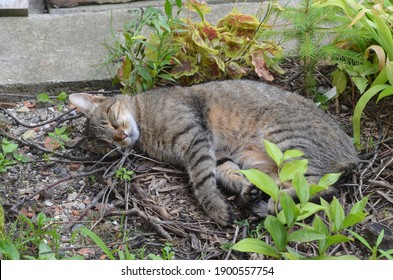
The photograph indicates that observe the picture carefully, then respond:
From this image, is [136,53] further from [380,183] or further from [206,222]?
[380,183]

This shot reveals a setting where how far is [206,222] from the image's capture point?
15.5 feet

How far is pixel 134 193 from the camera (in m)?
4.93

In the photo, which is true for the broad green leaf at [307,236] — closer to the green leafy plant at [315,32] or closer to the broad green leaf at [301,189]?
the broad green leaf at [301,189]

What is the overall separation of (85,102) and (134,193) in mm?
999

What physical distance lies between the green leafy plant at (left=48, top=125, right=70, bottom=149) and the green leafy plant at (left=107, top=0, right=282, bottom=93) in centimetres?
68

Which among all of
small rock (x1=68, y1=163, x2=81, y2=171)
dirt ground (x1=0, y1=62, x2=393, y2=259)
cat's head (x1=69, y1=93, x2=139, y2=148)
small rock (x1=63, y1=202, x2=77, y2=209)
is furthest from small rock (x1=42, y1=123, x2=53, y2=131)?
small rock (x1=63, y1=202, x2=77, y2=209)

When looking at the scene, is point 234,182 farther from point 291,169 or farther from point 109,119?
point 291,169

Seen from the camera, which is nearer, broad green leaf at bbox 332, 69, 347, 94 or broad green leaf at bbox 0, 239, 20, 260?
broad green leaf at bbox 0, 239, 20, 260

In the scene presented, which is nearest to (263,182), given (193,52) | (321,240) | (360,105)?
(321,240)

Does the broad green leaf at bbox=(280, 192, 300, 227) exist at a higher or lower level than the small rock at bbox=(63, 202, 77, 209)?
higher

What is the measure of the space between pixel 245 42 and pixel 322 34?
0.64 m

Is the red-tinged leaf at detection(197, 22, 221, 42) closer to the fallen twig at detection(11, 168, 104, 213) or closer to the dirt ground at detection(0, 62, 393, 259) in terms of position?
the dirt ground at detection(0, 62, 393, 259)

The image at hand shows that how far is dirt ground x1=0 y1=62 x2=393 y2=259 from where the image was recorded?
448 cm

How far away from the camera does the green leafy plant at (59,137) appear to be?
207 inches
